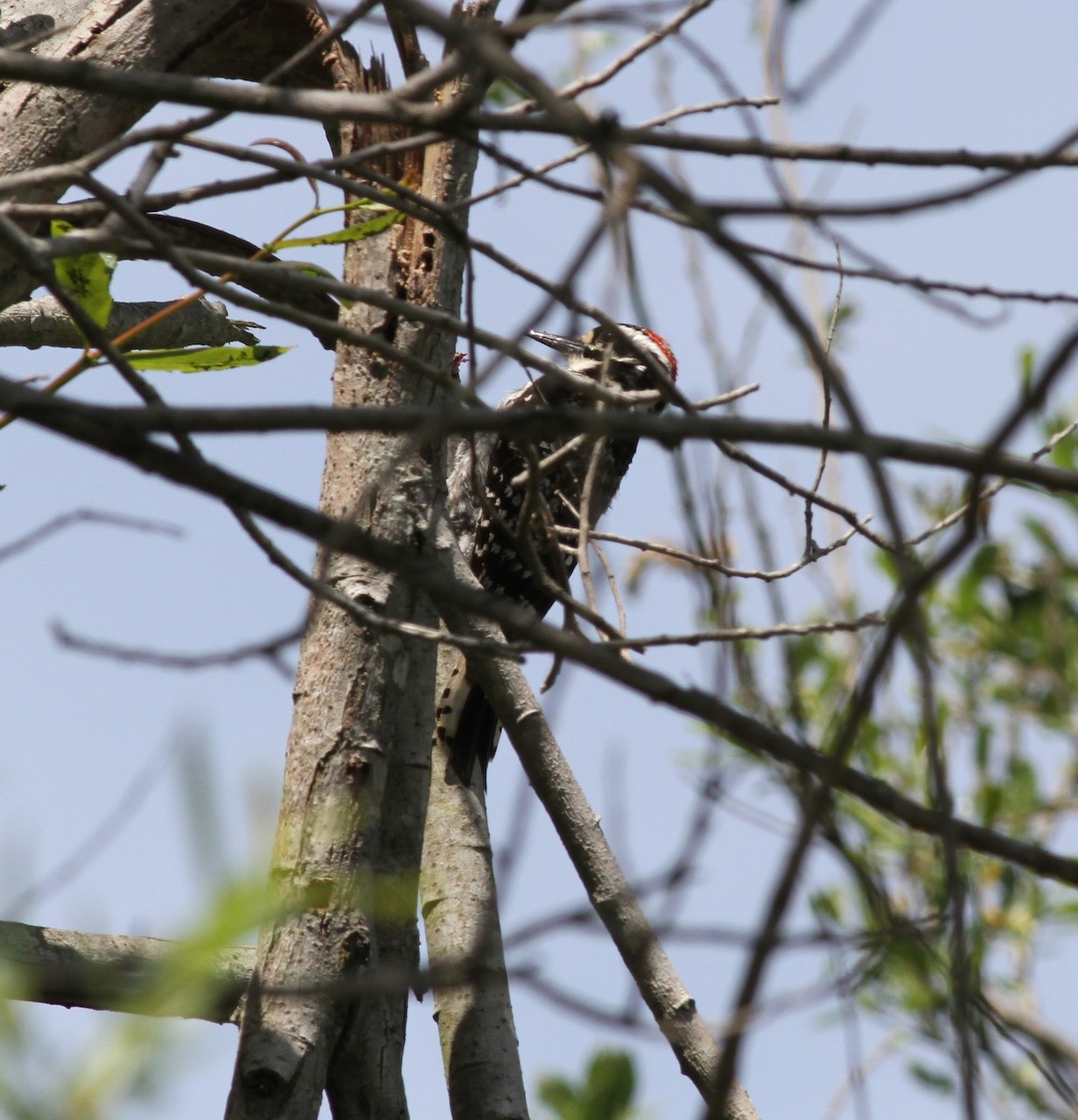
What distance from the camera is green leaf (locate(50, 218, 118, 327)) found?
6.89 feet

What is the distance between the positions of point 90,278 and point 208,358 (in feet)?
0.88

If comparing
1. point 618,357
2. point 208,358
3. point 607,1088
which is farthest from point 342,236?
point 618,357

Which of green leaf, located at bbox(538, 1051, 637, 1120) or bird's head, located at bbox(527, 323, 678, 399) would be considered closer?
green leaf, located at bbox(538, 1051, 637, 1120)

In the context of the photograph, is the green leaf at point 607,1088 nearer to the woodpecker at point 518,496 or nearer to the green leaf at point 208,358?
the woodpecker at point 518,496

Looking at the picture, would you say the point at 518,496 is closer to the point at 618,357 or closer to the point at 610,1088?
the point at 618,357

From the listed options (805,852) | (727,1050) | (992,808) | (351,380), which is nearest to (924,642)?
(805,852)

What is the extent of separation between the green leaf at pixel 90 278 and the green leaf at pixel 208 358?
0.51 feet

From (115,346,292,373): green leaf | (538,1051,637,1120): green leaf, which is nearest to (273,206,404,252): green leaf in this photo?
(115,346,292,373): green leaf

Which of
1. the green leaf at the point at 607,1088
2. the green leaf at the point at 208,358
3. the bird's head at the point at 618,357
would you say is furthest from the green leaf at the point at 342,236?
the bird's head at the point at 618,357

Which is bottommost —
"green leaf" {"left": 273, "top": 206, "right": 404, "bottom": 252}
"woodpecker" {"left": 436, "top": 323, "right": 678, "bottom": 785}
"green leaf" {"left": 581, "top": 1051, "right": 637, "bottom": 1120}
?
"green leaf" {"left": 581, "top": 1051, "right": 637, "bottom": 1120}

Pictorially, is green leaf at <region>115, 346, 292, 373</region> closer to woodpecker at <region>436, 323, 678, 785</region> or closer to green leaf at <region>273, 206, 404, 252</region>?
green leaf at <region>273, 206, 404, 252</region>

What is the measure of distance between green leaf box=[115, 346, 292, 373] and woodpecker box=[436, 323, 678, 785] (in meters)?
0.45

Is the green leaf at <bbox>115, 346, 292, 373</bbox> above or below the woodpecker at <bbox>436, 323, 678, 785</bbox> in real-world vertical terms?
below

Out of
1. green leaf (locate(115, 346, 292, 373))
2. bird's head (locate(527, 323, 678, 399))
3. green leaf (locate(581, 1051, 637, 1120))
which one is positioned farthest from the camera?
bird's head (locate(527, 323, 678, 399))
